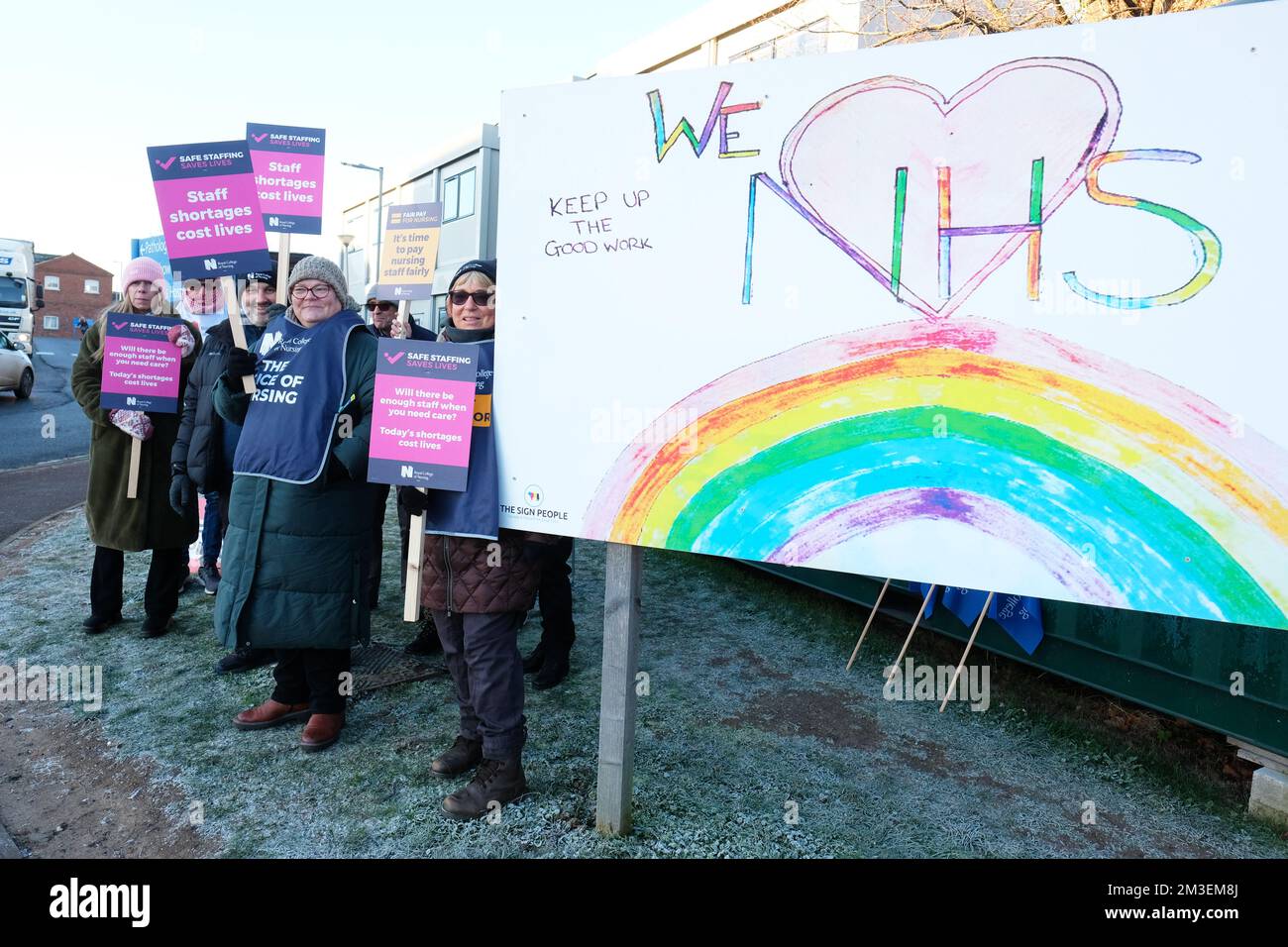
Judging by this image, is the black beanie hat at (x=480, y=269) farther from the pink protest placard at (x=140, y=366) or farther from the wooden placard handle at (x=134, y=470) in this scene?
the wooden placard handle at (x=134, y=470)

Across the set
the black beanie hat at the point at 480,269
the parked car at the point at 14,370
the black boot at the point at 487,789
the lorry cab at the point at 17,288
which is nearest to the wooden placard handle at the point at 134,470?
the black beanie hat at the point at 480,269

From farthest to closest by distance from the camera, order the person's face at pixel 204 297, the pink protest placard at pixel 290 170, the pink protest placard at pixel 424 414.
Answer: the person's face at pixel 204 297
the pink protest placard at pixel 290 170
the pink protest placard at pixel 424 414

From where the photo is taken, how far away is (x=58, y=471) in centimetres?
1043

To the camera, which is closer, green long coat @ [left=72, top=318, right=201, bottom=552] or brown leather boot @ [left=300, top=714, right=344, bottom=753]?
brown leather boot @ [left=300, top=714, right=344, bottom=753]

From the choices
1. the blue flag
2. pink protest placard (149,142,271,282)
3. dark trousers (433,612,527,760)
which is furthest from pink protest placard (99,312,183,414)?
the blue flag

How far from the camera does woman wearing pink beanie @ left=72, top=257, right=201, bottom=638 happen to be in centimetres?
470

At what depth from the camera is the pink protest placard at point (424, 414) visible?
9.28 feet

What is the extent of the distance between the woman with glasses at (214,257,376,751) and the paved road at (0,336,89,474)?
709cm

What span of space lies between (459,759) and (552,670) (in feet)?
3.52

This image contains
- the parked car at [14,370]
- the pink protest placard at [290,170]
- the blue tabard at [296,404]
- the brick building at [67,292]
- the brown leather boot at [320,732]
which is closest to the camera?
the blue tabard at [296,404]

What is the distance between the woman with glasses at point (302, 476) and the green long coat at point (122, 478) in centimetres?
170

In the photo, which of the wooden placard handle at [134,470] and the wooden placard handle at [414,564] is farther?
the wooden placard handle at [134,470]

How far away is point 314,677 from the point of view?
364 cm
